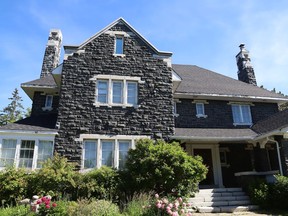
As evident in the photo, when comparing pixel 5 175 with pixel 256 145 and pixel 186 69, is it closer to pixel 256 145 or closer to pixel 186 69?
pixel 256 145

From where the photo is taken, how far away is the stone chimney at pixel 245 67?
20.2m

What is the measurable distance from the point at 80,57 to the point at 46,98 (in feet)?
11.9

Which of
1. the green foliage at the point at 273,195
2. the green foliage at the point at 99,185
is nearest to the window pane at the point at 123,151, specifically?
the green foliage at the point at 99,185

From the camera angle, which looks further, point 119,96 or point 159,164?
point 119,96

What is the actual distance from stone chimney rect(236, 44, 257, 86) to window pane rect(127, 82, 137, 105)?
10516 millimetres

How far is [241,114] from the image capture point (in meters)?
16.8

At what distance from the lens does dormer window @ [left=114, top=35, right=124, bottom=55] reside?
1462cm

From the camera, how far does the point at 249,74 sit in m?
20.3

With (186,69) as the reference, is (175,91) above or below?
below

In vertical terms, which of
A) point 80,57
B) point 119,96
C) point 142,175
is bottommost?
point 142,175

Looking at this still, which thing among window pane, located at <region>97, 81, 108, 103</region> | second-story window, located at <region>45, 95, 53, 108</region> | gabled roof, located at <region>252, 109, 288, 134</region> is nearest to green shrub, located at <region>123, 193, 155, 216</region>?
window pane, located at <region>97, 81, 108, 103</region>

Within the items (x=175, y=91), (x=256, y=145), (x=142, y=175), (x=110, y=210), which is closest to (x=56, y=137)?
(x=142, y=175)

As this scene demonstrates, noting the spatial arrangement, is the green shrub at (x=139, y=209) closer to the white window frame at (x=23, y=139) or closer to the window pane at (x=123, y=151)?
the window pane at (x=123, y=151)

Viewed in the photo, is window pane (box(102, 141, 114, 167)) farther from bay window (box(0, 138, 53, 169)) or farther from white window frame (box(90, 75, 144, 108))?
bay window (box(0, 138, 53, 169))
